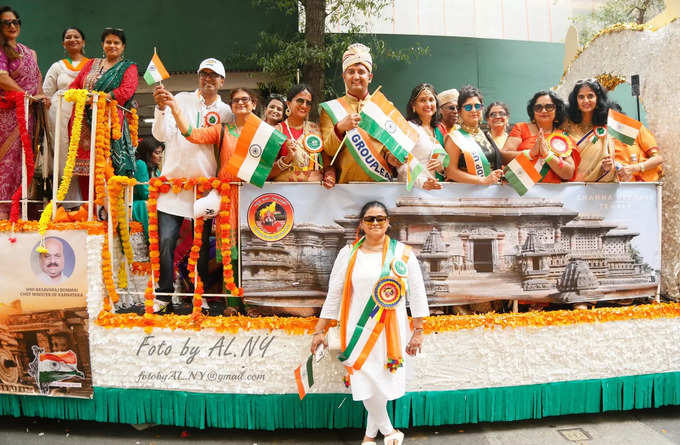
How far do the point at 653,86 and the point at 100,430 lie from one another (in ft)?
17.9

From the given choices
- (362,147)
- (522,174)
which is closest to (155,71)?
(362,147)

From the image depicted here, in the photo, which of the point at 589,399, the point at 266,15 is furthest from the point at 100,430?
the point at 266,15

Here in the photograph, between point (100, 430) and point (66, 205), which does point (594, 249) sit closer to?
point (100, 430)

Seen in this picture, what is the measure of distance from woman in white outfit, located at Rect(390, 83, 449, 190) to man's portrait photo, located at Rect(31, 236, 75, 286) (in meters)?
2.42

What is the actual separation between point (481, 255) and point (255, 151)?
178 centimetres

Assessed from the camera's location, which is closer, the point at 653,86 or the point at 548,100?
the point at 548,100

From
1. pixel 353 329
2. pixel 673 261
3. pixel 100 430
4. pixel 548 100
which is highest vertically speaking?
pixel 548 100

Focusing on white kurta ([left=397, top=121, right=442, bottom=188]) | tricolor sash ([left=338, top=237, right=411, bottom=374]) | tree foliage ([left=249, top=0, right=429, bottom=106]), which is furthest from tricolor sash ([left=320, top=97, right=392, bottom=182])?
tree foliage ([left=249, top=0, right=429, bottom=106])

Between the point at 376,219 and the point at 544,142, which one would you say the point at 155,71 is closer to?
the point at 376,219

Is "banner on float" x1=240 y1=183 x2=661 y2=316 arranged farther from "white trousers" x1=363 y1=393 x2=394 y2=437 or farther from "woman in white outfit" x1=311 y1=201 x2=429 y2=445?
"white trousers" x1=363 y1=393 x2=394 y2=437

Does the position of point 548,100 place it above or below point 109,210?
above

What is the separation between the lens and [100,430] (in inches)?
135

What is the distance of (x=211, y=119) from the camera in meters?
A: 3.60

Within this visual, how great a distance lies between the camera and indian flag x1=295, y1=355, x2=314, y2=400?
298 cm
